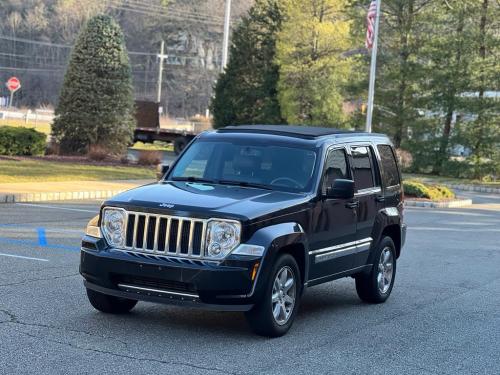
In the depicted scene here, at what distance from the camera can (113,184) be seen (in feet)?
77.7

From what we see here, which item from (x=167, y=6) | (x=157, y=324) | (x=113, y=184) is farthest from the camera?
(x=167, y=6)

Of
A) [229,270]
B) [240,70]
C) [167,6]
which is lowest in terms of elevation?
[229,270]

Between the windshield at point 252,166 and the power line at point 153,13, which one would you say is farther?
the power line at point 153,13

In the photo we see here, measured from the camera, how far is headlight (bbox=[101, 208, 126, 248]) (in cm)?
789

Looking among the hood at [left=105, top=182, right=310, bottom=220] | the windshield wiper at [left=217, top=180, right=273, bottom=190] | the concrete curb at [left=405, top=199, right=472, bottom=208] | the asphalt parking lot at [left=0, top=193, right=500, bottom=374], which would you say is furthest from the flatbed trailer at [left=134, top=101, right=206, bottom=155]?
the hood at [left=105, top=182, right=310, bottom=220]

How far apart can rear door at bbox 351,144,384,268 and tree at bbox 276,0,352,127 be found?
33.9 m

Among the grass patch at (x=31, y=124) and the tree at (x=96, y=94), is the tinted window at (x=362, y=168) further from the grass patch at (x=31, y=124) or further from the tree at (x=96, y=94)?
the grass patch at (x=31, y=124)

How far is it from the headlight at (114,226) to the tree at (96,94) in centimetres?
2344

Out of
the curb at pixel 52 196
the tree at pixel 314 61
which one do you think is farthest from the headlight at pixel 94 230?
the tree at pixel 314 61

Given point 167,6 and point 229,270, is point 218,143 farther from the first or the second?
point 167,6

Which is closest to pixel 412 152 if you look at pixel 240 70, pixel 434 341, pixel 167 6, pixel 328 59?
pixel 328 59

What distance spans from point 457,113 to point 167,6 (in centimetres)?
6035

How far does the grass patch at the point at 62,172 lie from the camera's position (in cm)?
2322

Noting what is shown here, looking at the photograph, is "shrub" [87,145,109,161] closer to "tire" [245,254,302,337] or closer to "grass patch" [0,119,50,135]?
"grass patch" [0,119,50,135]
